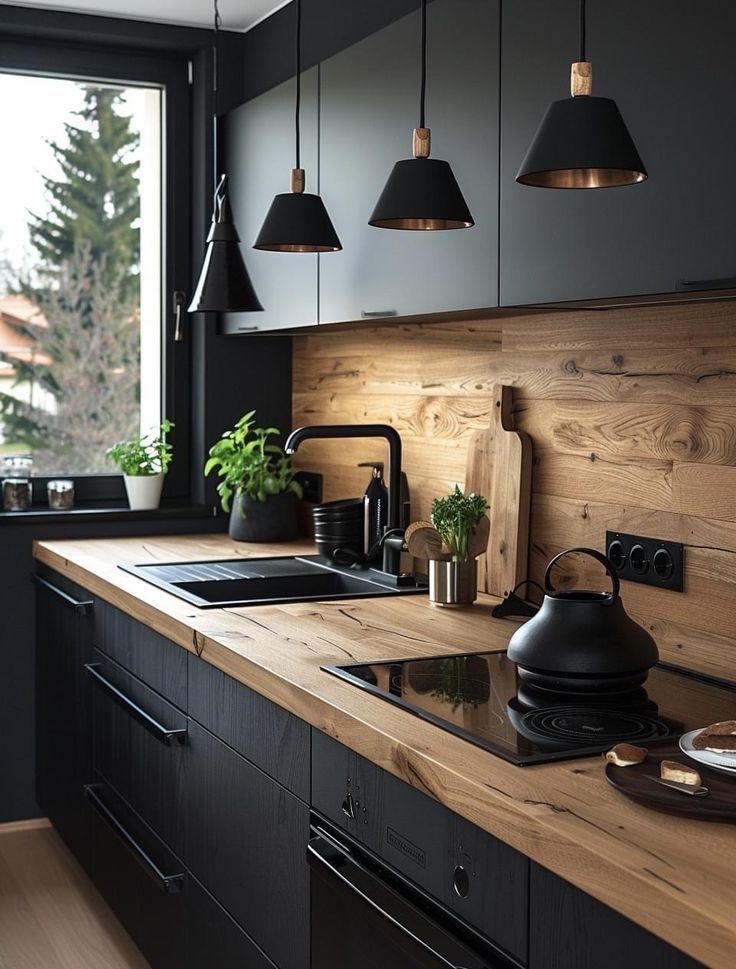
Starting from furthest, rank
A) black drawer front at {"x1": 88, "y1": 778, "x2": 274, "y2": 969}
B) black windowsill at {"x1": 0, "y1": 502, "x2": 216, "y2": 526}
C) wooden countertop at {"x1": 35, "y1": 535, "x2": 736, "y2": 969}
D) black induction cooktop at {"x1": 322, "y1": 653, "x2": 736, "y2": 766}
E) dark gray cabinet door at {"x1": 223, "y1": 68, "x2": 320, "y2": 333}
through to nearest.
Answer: black windowsill at {"x1": 0, "y1": 502, "x2": 216, "y2": 526}
dark gray cabinet door at {"x1": 223, "y1": 68, "x2": 320, "y2": 333}
black drawer front at {"x1": 88, "y1": 778, "x2": 274, "y2": 969}
black induction cooktop at {"x1": 322, "y1": 653, "x2": 736, "y2": 766}
wooden countertop at {"x1": 35, "y1": 535, "x2": 736, "y2": 969}

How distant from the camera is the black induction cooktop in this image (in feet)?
5.25

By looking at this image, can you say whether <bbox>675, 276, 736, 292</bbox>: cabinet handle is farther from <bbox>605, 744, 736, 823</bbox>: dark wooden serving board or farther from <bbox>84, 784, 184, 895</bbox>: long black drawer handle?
<bbox>84, 784, 184, 895</bbox>: long black drawer handle

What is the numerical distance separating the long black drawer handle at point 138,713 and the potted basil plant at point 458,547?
0.64 meters

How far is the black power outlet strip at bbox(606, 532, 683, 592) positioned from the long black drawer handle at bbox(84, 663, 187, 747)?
0.96m

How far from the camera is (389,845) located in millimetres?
1662

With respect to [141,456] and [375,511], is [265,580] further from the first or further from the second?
[141,456]

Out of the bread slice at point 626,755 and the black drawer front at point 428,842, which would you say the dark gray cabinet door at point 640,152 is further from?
the black drawer front at point 428,842

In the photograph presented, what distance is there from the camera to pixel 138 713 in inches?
108

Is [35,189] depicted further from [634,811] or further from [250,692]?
[634,811]

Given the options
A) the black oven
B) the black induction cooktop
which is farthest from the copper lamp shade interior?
the black oven

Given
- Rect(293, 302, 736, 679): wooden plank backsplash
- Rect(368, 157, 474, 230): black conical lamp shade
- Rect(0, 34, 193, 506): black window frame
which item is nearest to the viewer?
Rect(368, 157, 474, 230): black conical lamp shade

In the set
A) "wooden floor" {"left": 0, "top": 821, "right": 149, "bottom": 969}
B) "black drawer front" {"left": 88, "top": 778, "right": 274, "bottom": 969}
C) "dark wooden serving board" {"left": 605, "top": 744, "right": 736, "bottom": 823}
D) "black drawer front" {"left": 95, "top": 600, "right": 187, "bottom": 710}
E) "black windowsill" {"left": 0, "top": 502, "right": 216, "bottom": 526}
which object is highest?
"black windowsill" {"left": 0, "top": 502, "right": 216, "bottom": 526}

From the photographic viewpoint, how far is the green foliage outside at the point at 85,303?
3.76m

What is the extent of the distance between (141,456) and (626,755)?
2.58 m
